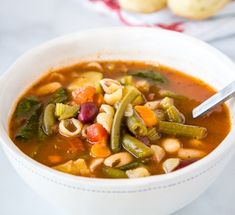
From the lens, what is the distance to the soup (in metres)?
1.77

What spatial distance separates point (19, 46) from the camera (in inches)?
112

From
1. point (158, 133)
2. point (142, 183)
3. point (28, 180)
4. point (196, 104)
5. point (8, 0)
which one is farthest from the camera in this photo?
point (8, 0)

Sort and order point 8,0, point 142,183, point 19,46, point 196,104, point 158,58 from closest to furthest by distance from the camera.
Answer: point 142,183 < point 196,104 < point 158,58 < point 19,46 < point 8,0

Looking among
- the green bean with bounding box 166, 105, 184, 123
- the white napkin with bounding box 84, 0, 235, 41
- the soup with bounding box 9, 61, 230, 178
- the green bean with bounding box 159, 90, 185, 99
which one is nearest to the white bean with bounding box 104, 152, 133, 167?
the soup with bounding box 9, 61, 230, 178

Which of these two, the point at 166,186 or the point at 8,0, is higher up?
the point at 166,186

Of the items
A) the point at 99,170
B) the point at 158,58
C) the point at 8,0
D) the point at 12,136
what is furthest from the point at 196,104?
the point at 8,0

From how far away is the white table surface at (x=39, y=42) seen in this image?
189 cm

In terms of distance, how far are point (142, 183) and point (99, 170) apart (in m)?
0.26

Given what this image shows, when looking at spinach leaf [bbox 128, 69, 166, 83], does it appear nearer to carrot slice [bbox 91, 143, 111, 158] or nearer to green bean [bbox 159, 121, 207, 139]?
green bean [bbox 159, 121, 207, 139]

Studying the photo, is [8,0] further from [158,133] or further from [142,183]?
[142,183]

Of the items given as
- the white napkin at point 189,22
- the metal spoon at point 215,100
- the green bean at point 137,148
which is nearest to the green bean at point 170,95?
the metal spoon at point 215,100

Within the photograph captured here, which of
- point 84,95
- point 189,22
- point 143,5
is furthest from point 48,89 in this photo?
point 189,22

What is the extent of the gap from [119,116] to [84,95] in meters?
0.20

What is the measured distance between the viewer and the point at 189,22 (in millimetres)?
2850
